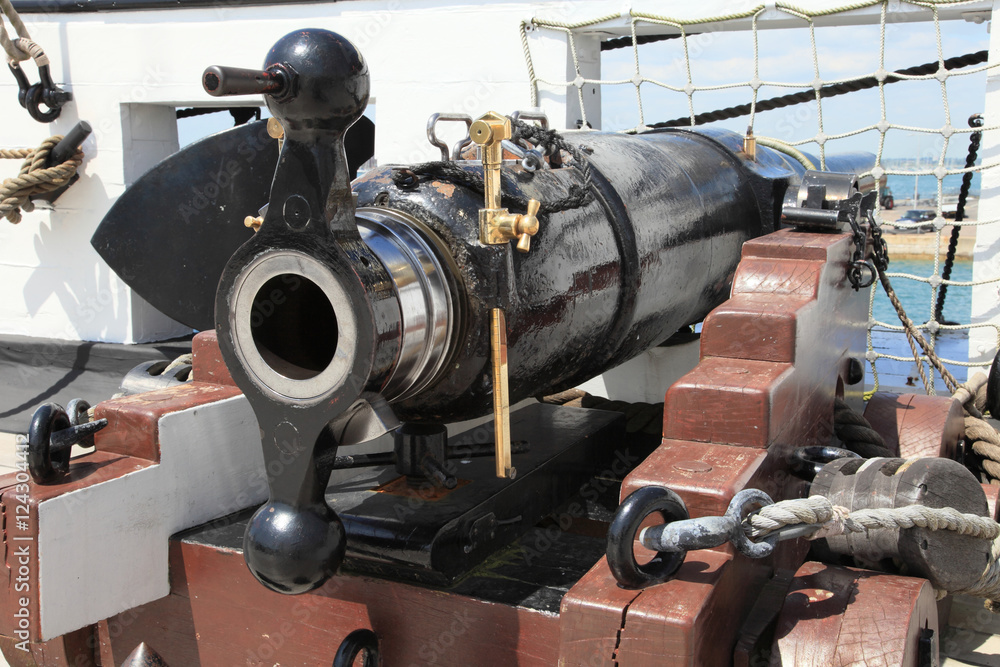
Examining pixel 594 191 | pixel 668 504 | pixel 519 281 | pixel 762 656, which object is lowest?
pixel 762 656

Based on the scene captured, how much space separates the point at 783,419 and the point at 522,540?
1.54 feet

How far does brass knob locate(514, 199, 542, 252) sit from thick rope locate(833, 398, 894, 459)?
3.33 ft

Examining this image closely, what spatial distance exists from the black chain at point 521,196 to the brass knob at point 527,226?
83mm

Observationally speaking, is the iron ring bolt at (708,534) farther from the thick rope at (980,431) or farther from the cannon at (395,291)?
the thick rope at (980,431)

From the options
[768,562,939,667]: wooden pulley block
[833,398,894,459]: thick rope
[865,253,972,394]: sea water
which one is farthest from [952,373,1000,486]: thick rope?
[768,562,939,667]: wooden pulley block

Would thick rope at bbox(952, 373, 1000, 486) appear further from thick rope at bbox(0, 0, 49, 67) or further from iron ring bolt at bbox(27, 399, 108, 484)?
thick rope at bbox(0, 0, 49, 67)

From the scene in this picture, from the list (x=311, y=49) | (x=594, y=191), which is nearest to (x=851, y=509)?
(x=594, y=191)

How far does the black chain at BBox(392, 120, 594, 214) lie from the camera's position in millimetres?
1365

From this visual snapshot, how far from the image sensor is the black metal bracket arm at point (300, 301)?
1109mm

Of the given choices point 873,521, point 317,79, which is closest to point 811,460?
point 873,521

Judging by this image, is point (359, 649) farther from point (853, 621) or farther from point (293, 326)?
point (853, 621)

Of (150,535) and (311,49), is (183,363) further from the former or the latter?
(311,49)

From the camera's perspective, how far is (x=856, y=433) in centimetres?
Answer: 200

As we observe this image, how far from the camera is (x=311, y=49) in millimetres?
1104
